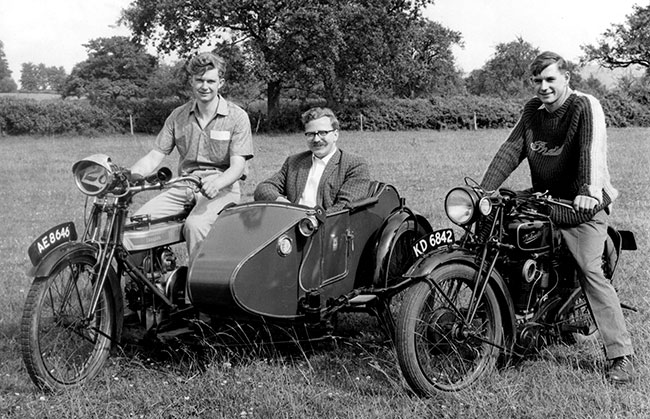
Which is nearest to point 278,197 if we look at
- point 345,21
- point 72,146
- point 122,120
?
point 72,146

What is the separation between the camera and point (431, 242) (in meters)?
3.93

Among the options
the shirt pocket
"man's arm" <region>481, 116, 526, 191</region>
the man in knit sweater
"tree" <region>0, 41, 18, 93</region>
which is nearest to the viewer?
the man in knit sweater

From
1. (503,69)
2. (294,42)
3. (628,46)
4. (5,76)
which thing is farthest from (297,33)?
(5,76)

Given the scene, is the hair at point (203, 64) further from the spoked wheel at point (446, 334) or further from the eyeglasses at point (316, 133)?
the spoked wheel at point (446, 334)

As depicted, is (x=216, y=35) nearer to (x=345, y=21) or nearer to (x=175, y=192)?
(x=345, y=21)

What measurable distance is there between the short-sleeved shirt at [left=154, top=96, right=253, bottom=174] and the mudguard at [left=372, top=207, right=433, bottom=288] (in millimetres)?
1084

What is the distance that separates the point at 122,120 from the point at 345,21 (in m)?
12.7

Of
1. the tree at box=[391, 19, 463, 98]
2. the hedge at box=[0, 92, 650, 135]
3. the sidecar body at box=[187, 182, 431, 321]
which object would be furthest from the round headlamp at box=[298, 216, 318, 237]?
the tree at box=[391, 19, 463, 98]

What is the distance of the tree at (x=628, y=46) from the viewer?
5309 cm

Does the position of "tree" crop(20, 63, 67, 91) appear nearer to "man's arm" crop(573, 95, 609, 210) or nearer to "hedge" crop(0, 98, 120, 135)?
"hedge" crop(0, 98, 120, 135)

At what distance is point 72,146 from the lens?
27203 millimetres

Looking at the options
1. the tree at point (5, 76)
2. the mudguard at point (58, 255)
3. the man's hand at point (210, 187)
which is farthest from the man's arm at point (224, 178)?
the tree at point (5, 76)

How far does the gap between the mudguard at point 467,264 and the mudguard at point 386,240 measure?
0.70 m

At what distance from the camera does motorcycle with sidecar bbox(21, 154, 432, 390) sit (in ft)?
12.8
